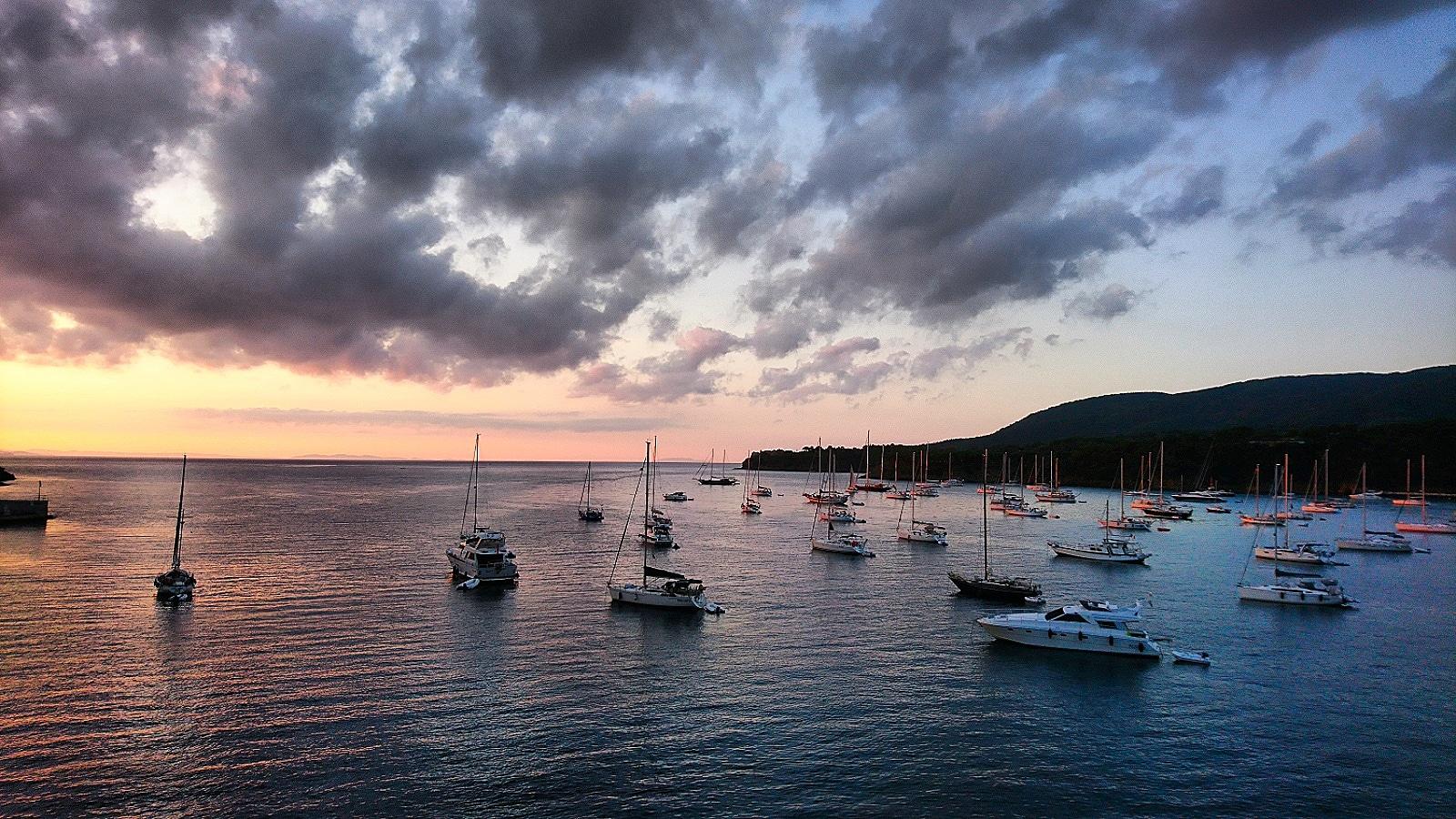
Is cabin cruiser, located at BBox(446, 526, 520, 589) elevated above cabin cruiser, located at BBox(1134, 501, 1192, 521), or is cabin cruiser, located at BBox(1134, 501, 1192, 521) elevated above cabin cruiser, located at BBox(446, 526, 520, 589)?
cabin cruiser, located at BBox(1134, 501, 1192, 521)

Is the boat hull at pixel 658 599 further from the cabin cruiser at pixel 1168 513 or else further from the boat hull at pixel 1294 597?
the cabin cruiser at pixel 1168 513

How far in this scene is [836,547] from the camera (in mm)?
104625

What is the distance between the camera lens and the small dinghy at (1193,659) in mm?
51750

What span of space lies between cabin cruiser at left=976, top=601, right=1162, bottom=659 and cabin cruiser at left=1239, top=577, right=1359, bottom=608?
24149mm

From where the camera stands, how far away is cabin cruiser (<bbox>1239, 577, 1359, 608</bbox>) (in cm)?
7050

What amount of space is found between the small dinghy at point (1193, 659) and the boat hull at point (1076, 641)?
1.17 meters

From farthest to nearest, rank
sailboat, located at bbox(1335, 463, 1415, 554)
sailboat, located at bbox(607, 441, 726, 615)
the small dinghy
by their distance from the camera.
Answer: sailboat, located at bbox(1335, 463, 1415, 554), sailboat, located at bbox(607, 441, 726, 615), the small dinghy

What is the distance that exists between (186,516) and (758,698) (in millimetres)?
143061

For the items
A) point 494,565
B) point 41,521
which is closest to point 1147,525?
point 494,565

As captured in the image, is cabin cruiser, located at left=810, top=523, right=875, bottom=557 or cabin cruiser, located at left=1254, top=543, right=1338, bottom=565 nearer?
cabin cruiser, located at left=1254, top=543, right=1338, bottom=565

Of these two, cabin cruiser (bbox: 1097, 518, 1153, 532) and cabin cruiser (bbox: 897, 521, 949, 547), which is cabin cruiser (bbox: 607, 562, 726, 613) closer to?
cabin cruiser (bbox: 897, 521, 949, 547)

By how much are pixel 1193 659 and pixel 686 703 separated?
33.7 metres

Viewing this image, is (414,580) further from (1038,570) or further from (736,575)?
(1038,570)

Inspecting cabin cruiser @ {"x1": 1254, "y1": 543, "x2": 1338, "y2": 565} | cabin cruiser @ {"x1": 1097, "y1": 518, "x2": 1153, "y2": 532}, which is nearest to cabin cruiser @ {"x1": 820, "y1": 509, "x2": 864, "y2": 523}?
cabin cruiser @ {"x1": 1097, "y1": 518, "x2": 1153, "y2": 532}
